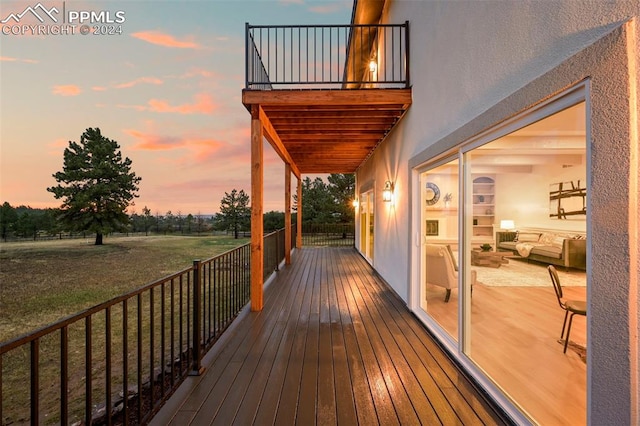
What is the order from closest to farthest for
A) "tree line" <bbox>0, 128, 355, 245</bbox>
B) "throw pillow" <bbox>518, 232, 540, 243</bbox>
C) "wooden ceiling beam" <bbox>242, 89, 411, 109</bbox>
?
"wooden ceiling beam" <bbox>242, 89, 411, 109</bbox> → "throw pillow" <bbox>518, 232, 540, 243</bbox> → "tree line" <bbox>0, 128, 355, 245</bbox>

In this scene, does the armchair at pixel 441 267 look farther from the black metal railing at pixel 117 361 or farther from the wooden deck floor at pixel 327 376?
the black metal railing at pixel 117 361

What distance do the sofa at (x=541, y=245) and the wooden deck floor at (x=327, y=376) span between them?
2758 mm

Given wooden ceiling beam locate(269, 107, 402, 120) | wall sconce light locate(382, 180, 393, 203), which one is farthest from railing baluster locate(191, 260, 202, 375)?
wall sconce light locate(382, 180, 393, 203)

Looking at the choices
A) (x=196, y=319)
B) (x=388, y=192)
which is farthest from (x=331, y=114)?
(x=196, y=319)

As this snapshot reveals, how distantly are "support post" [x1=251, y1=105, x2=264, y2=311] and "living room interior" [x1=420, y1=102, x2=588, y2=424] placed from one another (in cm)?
230

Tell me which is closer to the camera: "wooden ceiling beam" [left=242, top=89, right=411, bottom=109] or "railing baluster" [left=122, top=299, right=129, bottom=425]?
"railing baluster" [left=122, top=299, right=129, bottom=425]

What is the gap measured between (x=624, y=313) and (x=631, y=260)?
0.74 feet

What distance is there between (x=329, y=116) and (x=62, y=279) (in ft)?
48.2

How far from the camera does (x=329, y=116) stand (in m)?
4.62

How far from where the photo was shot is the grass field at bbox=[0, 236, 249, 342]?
25.7ft

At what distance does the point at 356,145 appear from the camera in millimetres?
6637

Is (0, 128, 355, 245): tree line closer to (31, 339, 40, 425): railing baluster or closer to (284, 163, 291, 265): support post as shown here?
(284, 163, 291, 265): support post

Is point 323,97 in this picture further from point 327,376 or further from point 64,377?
point 64,377

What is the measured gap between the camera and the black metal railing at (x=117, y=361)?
1.28 meters
